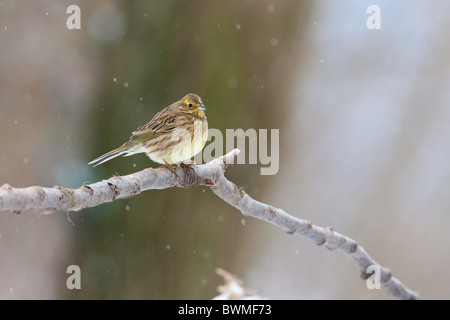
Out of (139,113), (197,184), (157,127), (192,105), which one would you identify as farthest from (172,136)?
(139,113)

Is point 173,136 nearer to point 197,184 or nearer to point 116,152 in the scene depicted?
point 116,152

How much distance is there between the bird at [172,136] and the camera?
10.2 ft

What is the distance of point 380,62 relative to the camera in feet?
22.5

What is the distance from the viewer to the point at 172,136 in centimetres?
319

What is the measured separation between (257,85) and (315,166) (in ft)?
6.69

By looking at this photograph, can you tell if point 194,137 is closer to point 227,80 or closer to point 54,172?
point 227,80

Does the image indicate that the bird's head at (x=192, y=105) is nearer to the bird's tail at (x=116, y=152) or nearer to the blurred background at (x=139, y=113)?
the bird's tail at (x=116, y=152)

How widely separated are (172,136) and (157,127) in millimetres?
150

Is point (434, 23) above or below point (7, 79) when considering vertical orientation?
above

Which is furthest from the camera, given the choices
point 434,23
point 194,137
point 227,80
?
point 434,23

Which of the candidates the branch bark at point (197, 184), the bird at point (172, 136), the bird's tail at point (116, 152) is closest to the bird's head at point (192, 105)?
the bird at point (172, 136)
